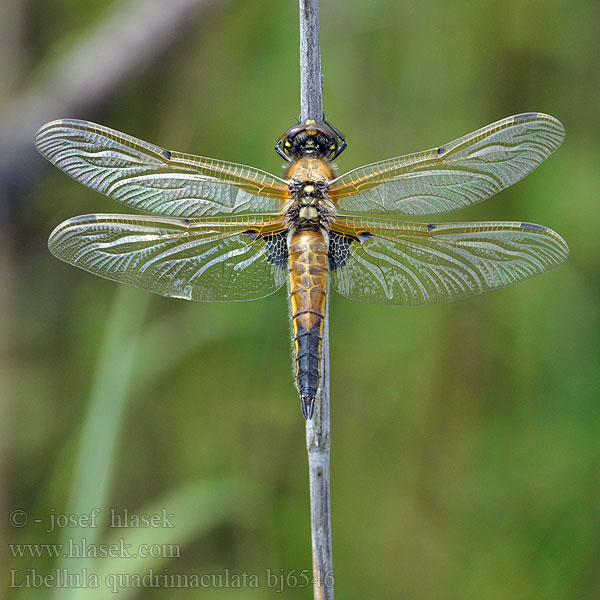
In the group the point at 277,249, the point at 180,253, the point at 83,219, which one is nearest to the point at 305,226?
the point at 277,249

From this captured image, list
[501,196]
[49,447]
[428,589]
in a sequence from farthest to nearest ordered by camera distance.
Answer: [49,447], [501,196], [428,589]

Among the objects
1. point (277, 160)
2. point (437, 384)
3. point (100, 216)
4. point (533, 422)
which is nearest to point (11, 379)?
point (100, 216)

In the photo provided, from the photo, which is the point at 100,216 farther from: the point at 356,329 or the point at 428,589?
the point at 428,589

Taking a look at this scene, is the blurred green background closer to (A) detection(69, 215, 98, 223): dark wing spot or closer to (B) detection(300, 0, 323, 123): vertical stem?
(A) detection(69, 215, 98, 223): dark wing spot

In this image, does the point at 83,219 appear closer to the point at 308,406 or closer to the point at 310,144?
the point at 310,144

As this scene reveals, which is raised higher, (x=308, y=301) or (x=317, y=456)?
(x=308, y=301)

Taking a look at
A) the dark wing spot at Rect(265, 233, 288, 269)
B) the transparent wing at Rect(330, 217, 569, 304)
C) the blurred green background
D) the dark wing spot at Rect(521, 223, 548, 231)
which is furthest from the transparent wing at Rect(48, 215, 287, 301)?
the dark wing spot at Rect(521, 223, 548, 231)

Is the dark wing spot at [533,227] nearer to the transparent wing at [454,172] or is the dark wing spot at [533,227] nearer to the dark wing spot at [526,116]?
the transparent wing at [454,172]

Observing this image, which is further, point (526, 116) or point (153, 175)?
point (153, 175)
